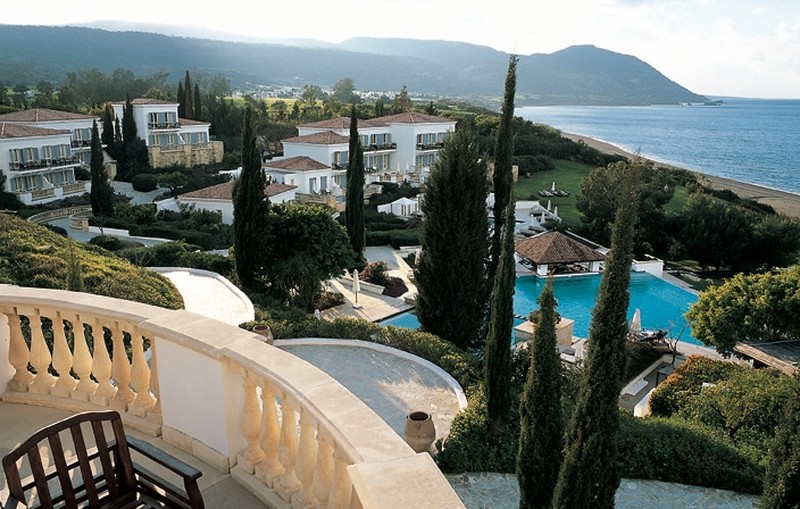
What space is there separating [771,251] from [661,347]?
20.0 meters

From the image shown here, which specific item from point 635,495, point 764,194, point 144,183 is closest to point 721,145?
point 764,194

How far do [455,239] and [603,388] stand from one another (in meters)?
9.29

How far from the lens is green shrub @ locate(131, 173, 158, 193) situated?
46.7 meters

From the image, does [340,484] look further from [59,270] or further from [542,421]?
[59,270]

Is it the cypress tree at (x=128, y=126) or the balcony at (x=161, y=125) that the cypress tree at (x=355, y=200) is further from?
the balcony at (x=161, y=125)

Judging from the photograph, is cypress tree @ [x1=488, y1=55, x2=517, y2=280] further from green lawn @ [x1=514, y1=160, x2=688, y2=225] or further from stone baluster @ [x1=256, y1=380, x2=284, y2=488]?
green lawn @ [x1=514, y1=160, x2=688, y2=225]

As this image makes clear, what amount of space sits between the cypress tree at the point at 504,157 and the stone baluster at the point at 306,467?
1355cm

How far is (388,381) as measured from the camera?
12.6 meters

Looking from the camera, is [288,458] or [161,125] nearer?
[288,458]

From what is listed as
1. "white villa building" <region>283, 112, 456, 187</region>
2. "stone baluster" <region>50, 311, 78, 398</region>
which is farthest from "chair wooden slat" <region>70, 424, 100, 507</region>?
"white villa building" <region>283, 112, 456, 187</region>

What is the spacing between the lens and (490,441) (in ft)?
35.9

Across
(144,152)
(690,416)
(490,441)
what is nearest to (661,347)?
(690,416)

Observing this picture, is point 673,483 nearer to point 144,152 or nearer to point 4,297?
point 4,297

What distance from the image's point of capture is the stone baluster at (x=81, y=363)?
4.62 meters
